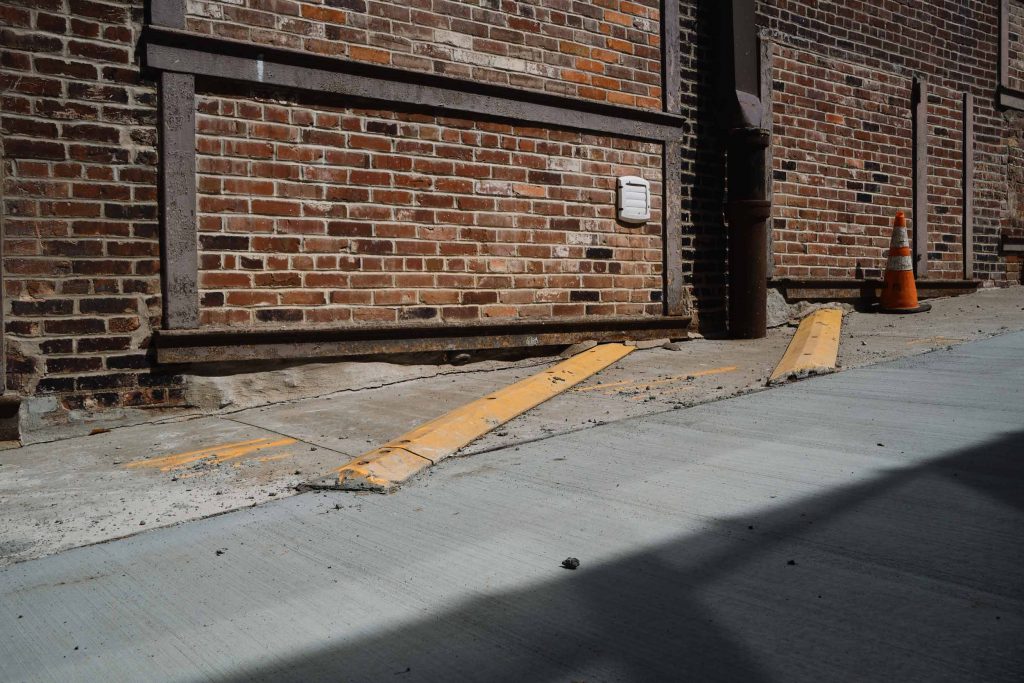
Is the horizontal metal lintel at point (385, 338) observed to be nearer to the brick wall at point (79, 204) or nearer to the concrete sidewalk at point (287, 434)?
the concrete sidewalk at point (287, 434)

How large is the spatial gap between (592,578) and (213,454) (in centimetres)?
206

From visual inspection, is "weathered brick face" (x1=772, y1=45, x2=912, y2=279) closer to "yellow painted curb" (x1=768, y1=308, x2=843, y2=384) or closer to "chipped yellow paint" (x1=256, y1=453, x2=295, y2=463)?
"yellow painted curb" (x1=768, y1=308, x2=843, y2=384)

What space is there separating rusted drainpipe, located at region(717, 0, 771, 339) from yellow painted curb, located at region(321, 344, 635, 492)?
77.8 inches

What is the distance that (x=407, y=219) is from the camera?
4.84 meters

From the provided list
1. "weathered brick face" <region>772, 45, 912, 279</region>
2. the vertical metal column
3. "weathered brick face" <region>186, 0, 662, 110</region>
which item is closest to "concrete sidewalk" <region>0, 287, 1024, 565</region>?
the vertical metal column

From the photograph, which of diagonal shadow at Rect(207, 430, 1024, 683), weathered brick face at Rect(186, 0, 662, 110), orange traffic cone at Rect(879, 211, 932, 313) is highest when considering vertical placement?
weathered brick face at Rect(186, 0, 662, 110)

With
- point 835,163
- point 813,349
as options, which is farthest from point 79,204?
point 835,163

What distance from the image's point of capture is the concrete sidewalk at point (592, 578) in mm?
1589

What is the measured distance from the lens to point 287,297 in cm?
441

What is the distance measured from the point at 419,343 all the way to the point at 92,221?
1.92 meters

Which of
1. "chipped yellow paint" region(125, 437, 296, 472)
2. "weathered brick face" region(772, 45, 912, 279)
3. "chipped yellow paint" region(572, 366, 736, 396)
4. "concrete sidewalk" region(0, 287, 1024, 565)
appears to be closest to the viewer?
"concrete sidewalk" region(0, 287, 1024, 565)

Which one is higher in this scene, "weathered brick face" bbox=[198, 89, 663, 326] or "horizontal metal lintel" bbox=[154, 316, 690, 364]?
"weathered brick face" bbox=[198, 89, 663, 326]

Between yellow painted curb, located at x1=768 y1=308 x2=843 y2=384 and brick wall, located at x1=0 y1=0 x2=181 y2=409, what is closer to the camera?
brick wall, located at x1=0 y1=0 x2=181 y2=409

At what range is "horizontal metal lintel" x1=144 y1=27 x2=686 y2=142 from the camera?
13.4ft
